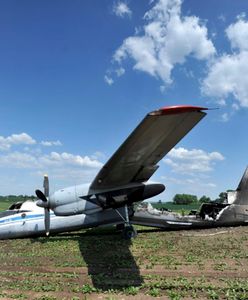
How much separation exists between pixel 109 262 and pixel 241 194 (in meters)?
10.7

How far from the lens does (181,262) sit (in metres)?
10.8

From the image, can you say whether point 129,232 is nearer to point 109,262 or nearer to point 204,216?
point 109,262

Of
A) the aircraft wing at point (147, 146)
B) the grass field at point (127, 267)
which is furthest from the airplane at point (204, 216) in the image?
the aircraft wing at point (147, 146)

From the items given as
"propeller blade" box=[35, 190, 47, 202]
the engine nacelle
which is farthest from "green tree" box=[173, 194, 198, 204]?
the engine nacelle

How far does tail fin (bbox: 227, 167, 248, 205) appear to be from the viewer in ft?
62.6

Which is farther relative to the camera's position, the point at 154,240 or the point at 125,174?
the point at 154,240

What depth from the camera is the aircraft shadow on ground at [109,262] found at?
875cm

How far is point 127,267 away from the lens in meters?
10.4

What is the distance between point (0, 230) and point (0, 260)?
4948mm

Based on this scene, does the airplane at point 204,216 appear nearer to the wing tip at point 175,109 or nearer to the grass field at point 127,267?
the grass field at point 127,267

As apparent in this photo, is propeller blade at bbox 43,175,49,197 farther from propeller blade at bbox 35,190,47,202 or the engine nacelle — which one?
the engine nacelle

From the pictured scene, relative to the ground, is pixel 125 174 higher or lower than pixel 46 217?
higher

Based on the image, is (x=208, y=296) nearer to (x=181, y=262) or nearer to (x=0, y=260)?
(x=181, y=262)

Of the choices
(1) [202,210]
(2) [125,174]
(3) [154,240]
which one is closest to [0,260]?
(2) [125,174]
